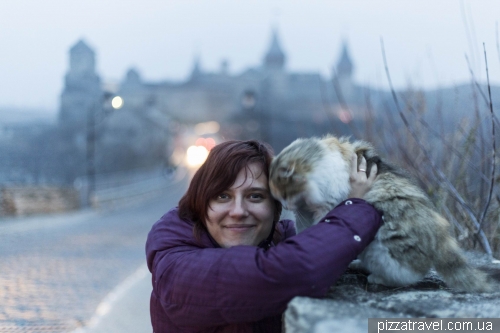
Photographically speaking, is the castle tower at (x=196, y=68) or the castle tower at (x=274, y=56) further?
the castle tower at (x=196, y=68)

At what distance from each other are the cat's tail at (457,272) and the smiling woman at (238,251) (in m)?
0.40

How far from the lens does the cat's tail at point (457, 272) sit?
1956 millimetres

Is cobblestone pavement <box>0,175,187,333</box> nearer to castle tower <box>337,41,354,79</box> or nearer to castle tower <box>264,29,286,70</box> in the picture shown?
castle tower <box>337,41,354,79</box>

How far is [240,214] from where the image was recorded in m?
1.97

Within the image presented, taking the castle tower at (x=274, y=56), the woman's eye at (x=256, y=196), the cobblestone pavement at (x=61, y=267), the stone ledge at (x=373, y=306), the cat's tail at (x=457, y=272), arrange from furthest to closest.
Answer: the castle tower at (x=274, y=56) → the cobblestone pavement at (x=61, y=267) → the woman's eye at (x=256, y=196) → the cat's tail at (x=457, y=272) → the stone ledge at (x=373, y=306)

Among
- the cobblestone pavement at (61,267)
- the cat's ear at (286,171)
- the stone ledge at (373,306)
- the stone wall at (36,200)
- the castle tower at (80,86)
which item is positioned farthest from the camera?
the stone wall at (36,200)

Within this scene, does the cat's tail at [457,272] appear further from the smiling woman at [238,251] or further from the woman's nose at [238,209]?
the woman's nose at [238,209]

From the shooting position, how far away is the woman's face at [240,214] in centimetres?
200

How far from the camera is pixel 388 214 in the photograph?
195 centimetres

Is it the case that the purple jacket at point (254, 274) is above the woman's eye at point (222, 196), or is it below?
below

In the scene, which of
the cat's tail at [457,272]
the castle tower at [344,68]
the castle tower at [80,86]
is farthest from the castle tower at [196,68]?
the cat's tail at [457,272]

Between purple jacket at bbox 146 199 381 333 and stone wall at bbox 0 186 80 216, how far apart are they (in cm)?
1724

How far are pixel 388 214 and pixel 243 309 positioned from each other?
29.6 inches

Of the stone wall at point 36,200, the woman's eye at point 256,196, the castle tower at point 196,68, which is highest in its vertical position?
the castle tower at point 196,68
